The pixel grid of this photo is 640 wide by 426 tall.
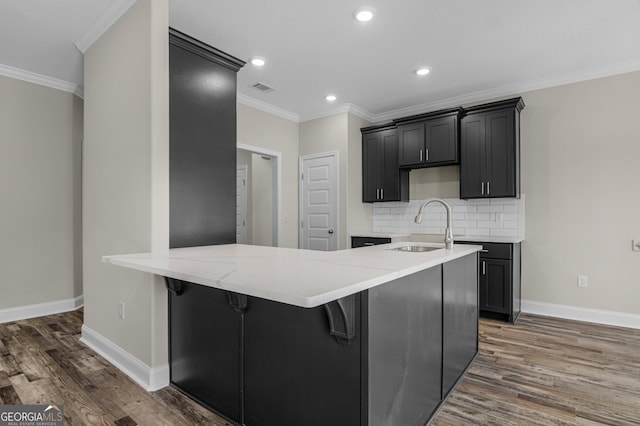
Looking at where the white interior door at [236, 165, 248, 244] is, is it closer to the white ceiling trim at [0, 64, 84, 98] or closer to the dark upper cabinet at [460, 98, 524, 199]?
the white ceiling trim at [0, 64, 84, 98]

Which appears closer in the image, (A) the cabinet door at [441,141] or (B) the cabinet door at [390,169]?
(A) the cabinet door at [441,141]

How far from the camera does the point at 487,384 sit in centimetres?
229

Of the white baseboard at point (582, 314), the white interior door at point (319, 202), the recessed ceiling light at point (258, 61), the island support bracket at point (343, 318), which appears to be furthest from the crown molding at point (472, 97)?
the island support bracket at point (343, 318)

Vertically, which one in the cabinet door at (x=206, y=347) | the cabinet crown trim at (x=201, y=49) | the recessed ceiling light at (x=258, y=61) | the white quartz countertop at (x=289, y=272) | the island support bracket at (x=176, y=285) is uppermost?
the recessed ceiling light at (x=258, y=61)

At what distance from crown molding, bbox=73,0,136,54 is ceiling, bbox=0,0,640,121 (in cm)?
3

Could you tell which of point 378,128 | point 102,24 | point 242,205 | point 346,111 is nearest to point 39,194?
point 102,24

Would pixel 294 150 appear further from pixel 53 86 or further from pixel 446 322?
pixel 446 322

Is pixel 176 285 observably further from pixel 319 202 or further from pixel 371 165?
pixel 371 165

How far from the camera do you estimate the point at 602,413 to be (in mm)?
1950

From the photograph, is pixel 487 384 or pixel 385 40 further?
pixel 385 40

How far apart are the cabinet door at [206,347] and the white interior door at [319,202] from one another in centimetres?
290

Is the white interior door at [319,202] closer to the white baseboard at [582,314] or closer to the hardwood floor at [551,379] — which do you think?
the hardwood floor at [551,379]

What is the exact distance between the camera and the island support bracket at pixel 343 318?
53.4 inches

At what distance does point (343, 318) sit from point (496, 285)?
3.01 meters
